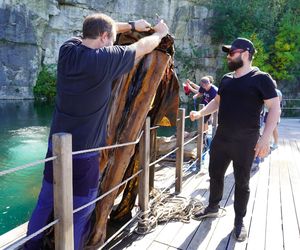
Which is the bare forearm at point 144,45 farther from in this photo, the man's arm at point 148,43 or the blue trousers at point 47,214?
the blue trousers at point 47,214

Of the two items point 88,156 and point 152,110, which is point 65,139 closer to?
point 88,156

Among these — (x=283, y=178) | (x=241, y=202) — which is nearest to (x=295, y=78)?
(x=283, y=178)

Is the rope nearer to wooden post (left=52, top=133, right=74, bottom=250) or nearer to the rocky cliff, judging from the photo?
wooden post (left=52, top=133, right=74, bottom=250)

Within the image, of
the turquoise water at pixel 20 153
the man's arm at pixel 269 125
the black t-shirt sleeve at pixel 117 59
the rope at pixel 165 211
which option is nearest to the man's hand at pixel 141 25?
the black t-shirt sleeve at pixel 117 59

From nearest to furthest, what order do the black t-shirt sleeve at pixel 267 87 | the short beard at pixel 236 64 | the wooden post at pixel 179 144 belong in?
the black t-shirt sleeve at pixel 267 87 → the short beard at pixel 236 64 → the wooden post at pixel 179 144

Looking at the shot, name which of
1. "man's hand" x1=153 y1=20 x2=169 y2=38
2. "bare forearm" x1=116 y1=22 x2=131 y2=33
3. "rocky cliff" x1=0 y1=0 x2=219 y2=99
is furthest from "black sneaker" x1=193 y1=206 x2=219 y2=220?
"rocky cliff" x1=0 y1=0 x2=219 y2=99

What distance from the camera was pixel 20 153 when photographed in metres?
10.7

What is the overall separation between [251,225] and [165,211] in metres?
0.81

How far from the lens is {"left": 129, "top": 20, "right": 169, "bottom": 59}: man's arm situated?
82.7 inches

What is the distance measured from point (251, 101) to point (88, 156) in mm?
1381

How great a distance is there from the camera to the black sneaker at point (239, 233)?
292 cm

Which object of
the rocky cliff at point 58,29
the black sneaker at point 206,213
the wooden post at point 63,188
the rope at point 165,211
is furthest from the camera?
the rocky cliff at point 58,29

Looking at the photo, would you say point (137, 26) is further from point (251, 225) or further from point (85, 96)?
point (251, 225)

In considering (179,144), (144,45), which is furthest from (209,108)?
(144,45)
